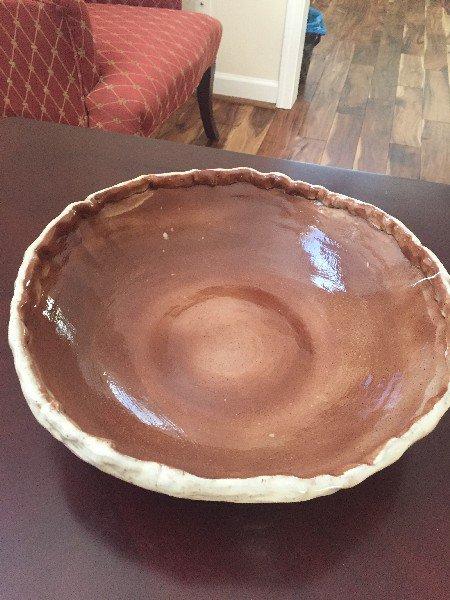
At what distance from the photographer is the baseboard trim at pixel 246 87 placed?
2096 mm

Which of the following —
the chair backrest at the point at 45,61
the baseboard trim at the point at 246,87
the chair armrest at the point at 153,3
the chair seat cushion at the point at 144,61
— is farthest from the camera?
the baseboard trim at the point at 246,87

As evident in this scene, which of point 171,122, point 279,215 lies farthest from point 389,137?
point 279,215

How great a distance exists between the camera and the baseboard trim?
6.88ft

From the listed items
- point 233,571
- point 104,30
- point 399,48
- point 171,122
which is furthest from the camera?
point 399,48

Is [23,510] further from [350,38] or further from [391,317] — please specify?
[350,38]

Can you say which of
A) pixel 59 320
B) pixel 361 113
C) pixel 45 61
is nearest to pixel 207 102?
pixel 361 113

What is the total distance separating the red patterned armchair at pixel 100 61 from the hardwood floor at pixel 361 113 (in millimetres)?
399

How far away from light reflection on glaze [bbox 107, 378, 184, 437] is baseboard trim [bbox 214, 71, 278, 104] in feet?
6.08

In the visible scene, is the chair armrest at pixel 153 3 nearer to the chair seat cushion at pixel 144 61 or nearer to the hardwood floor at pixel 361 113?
the chair seat cushion at pixel 144 61

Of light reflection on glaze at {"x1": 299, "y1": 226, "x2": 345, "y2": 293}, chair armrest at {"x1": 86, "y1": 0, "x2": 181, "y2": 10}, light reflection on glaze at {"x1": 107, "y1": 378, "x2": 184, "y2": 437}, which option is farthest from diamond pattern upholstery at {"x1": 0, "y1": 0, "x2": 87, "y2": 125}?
light reflection on glaze at {"x1": 107, "y1": 378, "x2": 184, "y2": 437}

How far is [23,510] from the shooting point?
1.38 ft

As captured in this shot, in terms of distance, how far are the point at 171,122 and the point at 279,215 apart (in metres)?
1.50

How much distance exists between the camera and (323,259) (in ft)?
1.89

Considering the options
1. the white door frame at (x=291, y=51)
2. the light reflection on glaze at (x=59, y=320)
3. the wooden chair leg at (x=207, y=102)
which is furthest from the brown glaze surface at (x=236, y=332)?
the white door frame at (x=291, y=51)
